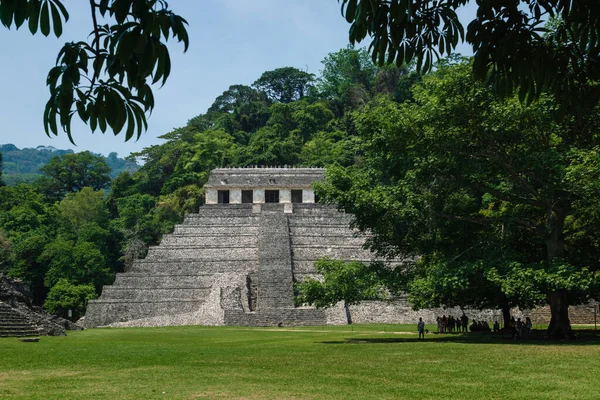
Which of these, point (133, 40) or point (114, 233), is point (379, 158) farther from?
point (114, 233)

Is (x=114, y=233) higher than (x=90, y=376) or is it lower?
higher

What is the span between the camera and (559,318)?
73.2ft

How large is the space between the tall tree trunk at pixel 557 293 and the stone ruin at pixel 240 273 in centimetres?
693

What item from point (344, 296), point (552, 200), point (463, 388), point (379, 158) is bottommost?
point (463, 388)

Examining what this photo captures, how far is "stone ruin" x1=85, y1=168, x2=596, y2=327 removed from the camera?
1387 inches

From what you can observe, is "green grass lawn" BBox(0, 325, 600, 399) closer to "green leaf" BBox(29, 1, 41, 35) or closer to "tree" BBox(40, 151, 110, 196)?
"green leaf" BBox(29, 1, 41, 35)

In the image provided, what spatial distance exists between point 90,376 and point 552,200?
14.9m

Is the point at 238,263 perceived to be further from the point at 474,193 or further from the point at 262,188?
the point at 474,193

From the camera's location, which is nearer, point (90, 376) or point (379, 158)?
point (90, 376)

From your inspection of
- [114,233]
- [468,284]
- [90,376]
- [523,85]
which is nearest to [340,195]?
[468,284]

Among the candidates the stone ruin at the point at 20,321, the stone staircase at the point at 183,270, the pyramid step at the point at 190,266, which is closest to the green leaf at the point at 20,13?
the stone ruin at the point at 20,321

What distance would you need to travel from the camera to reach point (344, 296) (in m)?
23.7

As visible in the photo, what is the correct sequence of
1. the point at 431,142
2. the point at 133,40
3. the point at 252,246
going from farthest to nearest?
the point at 252,246 < the point at 431,142 < the point at 133,40

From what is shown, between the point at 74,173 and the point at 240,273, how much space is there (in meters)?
42.7
